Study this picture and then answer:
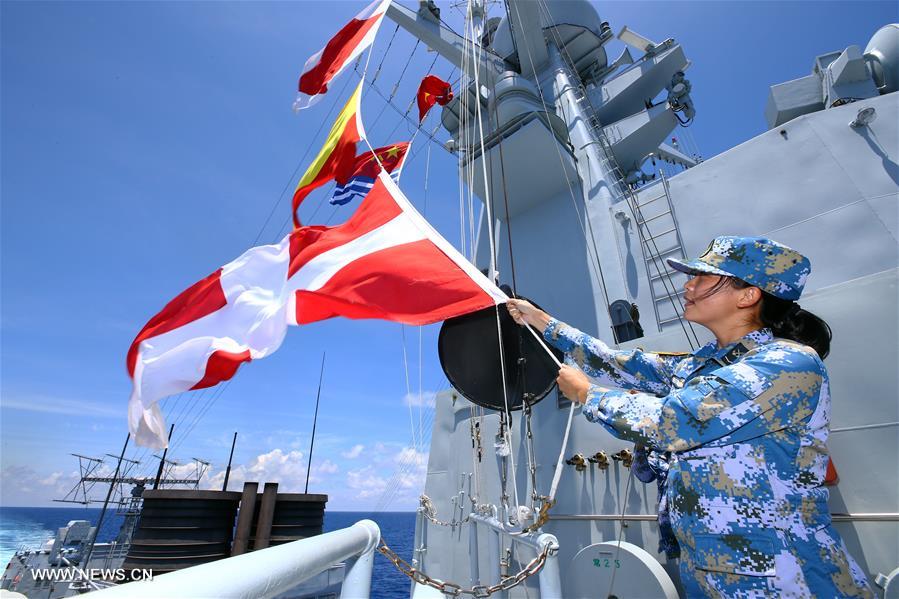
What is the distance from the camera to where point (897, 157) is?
4500 millimetres

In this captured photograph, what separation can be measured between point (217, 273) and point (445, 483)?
13.9 feet

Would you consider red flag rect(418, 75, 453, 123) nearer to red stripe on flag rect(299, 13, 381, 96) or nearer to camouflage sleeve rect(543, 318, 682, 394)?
red stripe on flag rect(299, 13, 381, 96)

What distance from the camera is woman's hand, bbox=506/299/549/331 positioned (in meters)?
2.17

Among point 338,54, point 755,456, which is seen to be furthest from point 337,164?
point 755,456

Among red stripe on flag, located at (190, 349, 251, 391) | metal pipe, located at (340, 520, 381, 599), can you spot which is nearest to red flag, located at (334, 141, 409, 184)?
red stripe on flag, located at (190, 349, 251, 391)

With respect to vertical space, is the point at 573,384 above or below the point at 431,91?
below

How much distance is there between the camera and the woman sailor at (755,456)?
112cm

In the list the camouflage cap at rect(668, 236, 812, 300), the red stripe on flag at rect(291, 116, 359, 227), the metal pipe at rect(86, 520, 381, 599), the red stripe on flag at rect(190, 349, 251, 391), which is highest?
the red stripe on flag at rect(291, 116, 359, 227)

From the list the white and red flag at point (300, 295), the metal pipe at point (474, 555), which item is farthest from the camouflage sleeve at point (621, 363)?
the metal pipe at point (474, 555)

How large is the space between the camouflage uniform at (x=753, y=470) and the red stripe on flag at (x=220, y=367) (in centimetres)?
254

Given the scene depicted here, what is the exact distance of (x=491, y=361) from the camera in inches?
105

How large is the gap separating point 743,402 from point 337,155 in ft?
12.4

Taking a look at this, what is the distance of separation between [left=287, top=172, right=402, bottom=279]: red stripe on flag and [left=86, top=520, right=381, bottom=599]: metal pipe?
224 cm

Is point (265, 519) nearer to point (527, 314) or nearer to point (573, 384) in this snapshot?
point (527, 314)
